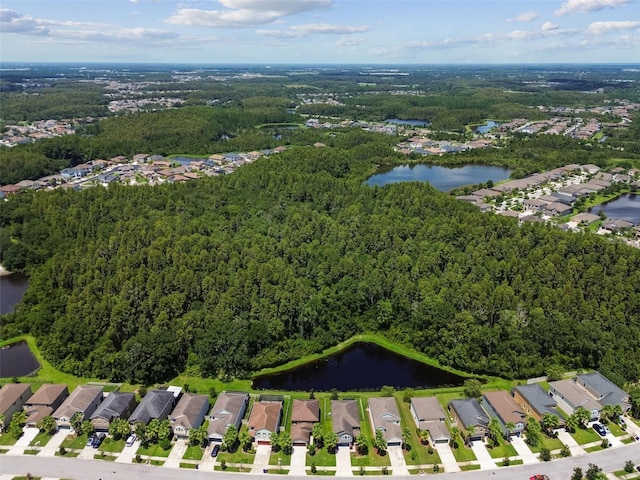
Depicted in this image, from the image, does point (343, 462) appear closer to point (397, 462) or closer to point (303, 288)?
point (397, 462)

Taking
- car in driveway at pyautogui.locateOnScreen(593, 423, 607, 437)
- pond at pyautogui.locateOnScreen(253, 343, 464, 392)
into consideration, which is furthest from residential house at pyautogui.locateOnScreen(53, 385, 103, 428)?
car in driveway at pyautogui.locateOnScreen(593, 423, 607, 437)

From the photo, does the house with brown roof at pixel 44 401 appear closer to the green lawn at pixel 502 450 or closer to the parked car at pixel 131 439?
the parked car at pixel 131 439

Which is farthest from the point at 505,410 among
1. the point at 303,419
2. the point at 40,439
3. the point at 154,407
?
the point at 40,439

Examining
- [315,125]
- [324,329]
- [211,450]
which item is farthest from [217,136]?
[211,450]

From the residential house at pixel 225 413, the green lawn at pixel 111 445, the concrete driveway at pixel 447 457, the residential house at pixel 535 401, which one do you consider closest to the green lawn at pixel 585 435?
the residential house at pixel 535 401

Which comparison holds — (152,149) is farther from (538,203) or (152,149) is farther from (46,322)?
(538,203)
